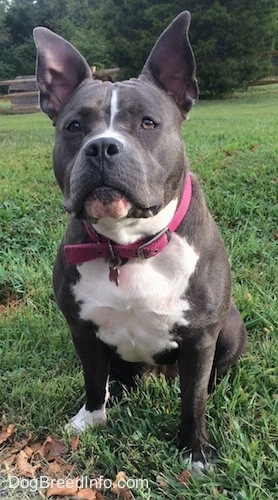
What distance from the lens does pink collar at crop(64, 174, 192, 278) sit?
1.98 metres

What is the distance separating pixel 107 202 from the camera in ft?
5.65

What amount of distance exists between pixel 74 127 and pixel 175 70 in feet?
1.50

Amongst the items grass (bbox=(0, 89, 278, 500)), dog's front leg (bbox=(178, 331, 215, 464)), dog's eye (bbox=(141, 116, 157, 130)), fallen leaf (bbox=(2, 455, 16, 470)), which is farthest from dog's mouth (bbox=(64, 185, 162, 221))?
fallen leaf (bbox=(2, 455, 16, 470))

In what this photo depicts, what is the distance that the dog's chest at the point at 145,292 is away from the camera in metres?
2.00

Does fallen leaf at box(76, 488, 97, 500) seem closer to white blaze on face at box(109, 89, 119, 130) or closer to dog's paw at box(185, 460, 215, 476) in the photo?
dog's paw at box(185, 460, 215, 476)

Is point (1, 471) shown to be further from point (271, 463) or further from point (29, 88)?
point (29, 88)

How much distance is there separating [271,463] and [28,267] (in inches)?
79.0

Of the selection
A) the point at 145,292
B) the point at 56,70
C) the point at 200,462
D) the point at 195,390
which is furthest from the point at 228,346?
the point at 56,70

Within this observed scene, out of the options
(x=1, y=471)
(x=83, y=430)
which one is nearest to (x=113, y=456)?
(x=83, y=430)

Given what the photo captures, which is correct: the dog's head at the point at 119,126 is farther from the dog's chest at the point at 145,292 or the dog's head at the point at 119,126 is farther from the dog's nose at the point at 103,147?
the dog's chest at the point at 145,292

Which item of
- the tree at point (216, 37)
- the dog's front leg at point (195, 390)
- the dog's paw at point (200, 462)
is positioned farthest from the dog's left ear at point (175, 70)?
the tree at point (216, 37)

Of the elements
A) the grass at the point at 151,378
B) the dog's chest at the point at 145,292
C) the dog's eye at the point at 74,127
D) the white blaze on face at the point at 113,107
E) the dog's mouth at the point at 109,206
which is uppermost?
the white blaze on face at the point at 113,107

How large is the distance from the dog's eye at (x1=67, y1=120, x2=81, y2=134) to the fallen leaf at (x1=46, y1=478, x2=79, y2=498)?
1.22 m

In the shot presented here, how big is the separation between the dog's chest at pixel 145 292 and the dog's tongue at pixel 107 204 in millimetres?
302
